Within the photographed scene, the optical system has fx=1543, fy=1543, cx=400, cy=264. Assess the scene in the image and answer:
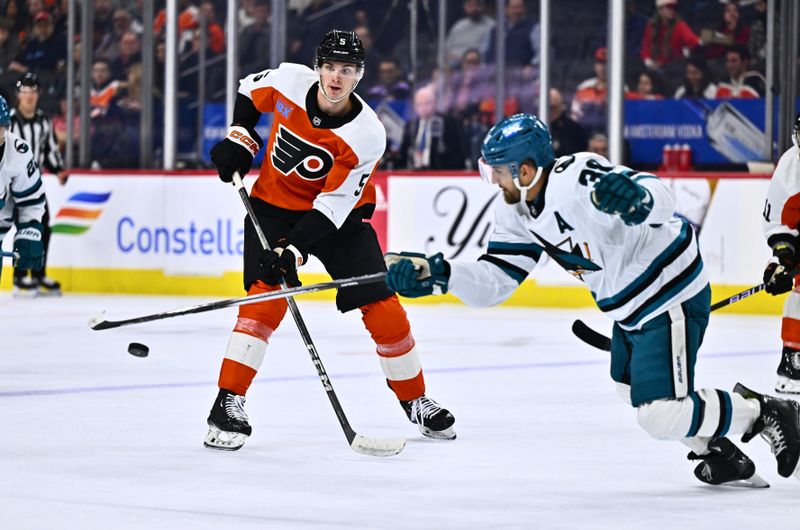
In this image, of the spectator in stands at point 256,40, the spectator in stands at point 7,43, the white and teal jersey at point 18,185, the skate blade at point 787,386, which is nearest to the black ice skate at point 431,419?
the skate blade at point 787,386

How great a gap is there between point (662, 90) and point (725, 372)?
12.8 ft

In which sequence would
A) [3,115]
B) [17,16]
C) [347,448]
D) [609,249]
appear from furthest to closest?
[17,16] < [3,115] < [347,448] < [609,249]

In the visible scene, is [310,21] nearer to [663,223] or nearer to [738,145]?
[738,145]

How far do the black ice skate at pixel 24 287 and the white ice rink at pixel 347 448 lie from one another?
2.75 m

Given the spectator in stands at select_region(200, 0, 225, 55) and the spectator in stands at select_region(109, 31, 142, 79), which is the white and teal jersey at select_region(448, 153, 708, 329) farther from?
the spectator in stands at select_region(109, 31, 142, 79)

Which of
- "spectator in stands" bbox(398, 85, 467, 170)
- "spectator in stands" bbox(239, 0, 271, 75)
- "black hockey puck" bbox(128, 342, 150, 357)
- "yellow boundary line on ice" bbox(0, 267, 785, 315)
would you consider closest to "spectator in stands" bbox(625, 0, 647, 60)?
"spectator in stands" bbox(398, 85, 467, 170)

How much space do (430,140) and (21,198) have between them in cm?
506

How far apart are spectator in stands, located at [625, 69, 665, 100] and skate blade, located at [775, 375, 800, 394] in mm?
4303

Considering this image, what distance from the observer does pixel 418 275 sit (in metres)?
3.33

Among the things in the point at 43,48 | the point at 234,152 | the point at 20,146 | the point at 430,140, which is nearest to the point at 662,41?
the point at 430,140

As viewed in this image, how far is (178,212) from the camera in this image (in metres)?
10.3

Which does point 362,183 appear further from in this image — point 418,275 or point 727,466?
point 727,466

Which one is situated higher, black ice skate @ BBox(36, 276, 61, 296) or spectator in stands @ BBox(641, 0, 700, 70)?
spectator in stands @ BBox(641, 0, 700, 70)

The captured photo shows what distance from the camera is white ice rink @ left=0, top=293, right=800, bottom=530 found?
10.2 feet
